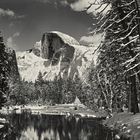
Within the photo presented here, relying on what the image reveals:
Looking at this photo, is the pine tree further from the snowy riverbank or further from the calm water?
the snowy riverbank

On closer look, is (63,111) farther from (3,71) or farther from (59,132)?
(59,132)

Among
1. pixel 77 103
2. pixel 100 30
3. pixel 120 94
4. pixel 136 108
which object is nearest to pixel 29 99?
pixel 77 103

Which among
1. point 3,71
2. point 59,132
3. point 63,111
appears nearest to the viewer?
point 59,132

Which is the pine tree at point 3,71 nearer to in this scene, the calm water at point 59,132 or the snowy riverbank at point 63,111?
the calm water at point 59,132

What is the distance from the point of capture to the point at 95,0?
1419cm

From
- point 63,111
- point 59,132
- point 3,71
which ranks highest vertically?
point 3,71

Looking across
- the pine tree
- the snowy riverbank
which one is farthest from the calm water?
the snowy riverbank

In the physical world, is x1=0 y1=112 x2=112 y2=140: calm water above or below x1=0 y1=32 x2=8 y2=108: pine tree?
below

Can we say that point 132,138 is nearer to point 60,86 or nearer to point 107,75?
point 107,75

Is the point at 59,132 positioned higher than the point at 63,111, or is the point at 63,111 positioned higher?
the point at 63,111

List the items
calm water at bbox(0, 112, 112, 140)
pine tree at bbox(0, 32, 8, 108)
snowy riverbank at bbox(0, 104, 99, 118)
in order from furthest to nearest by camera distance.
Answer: snowy riverbank at bbox(0, 104, 99, 118) → pine tree at bbox(0, 32, 8, 108) → calm water at bbox(0, 112, 112, 140)

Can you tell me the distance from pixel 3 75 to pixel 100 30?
1350 inches

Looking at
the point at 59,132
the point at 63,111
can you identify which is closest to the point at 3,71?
the point at 59,132

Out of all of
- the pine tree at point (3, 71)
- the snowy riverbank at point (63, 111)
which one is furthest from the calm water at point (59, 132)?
the snowy riverbank at point (63, 111)
